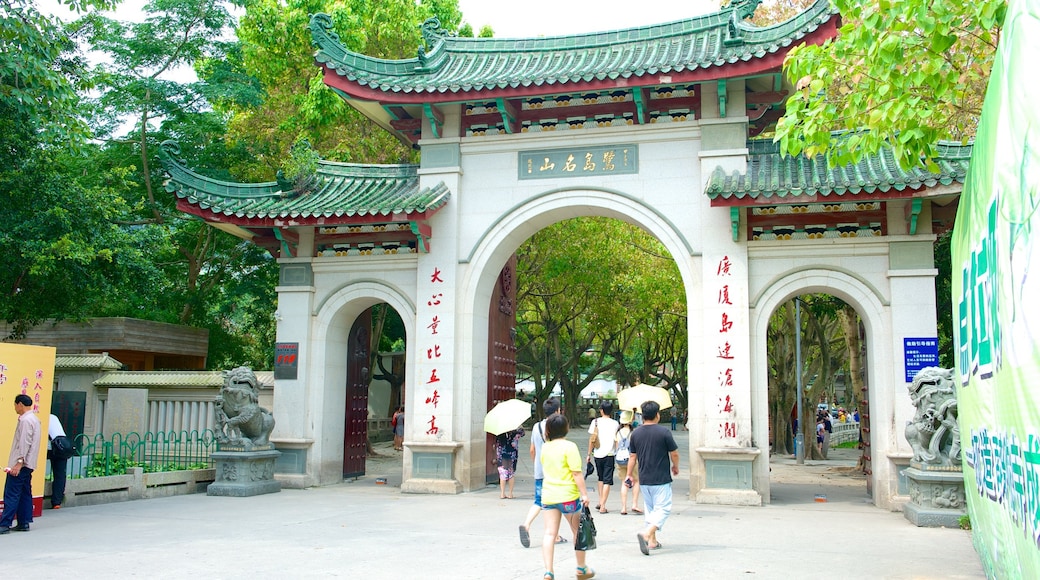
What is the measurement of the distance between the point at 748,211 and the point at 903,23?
4807mm

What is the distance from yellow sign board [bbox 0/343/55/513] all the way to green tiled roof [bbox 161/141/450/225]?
3791 mm

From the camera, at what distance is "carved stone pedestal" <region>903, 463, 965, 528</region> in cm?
910

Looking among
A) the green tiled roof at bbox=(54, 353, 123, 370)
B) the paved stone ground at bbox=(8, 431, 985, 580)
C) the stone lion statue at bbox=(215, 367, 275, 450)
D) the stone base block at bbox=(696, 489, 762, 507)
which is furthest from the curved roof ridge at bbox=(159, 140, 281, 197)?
the stone base block at bbox=(696, 489, 762, 507)

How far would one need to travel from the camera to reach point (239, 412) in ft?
39.7

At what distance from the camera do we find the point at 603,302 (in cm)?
2395

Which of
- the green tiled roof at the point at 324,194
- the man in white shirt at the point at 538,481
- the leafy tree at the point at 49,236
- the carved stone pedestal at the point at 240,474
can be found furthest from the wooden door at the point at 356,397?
the man in white shirt at the point at 538,481

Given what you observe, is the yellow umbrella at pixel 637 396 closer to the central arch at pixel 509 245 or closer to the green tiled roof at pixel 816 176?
the central arch at pixel 509 245

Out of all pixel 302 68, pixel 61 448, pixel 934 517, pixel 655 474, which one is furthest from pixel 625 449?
pixel 302 68

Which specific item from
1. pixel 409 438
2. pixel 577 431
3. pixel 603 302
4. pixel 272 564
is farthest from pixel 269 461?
pixel 577 431

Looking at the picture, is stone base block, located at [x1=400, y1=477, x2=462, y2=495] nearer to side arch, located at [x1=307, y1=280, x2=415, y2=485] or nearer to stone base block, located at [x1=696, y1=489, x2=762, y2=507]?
side arch, located at [x1=307, y1=280, x2=415, y2=485]

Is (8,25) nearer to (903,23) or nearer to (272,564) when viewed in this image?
(272,564)

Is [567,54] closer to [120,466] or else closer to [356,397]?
[356,397]

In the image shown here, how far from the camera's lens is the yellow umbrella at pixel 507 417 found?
34.2 feet

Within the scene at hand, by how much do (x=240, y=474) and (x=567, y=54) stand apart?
26.9ft
